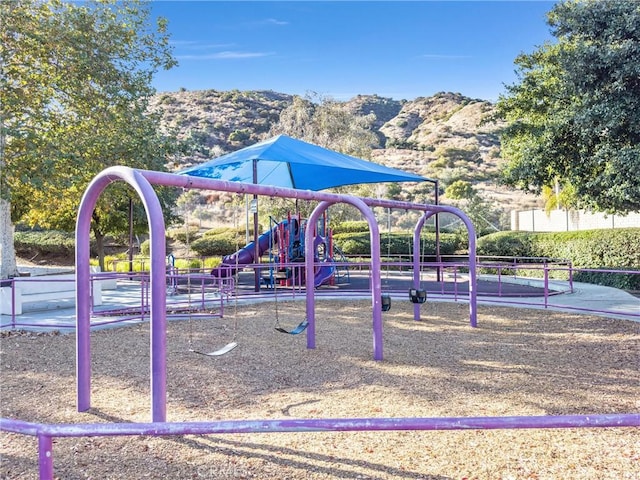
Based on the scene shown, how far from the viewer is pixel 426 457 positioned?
3580 millimetres

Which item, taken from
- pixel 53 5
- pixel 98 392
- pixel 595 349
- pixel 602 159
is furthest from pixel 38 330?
pixel 602 159

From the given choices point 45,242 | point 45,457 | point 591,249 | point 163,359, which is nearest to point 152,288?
point 163,359

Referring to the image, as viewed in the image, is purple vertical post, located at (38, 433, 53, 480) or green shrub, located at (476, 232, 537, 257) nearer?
purple vertical post, located at (38, 433, 53, 480)

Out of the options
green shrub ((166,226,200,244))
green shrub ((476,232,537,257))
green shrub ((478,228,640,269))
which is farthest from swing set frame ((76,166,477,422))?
green shrub ((166,226,200,244))

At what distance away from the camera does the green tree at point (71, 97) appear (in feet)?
40.1

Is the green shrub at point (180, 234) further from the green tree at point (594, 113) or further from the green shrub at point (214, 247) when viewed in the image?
the green tree at point (594, 113)

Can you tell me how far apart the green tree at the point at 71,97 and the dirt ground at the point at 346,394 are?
5612 mm

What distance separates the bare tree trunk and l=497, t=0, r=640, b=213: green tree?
547 inches

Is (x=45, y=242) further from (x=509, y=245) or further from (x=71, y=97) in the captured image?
(x=509, y=245)

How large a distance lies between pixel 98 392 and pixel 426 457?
341 centimetres

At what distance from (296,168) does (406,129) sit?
84.2 metres

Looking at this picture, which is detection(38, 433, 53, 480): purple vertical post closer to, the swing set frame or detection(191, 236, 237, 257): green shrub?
the swing set frame

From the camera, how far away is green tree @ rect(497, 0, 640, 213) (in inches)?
484

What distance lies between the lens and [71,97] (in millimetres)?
13508
